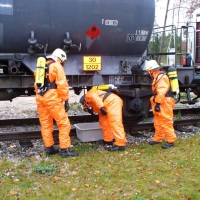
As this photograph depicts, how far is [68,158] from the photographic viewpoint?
6.17 meters

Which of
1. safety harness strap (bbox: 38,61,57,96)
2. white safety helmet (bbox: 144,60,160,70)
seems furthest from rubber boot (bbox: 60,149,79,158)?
white safety helmet (bbox: 144,60,160,70)

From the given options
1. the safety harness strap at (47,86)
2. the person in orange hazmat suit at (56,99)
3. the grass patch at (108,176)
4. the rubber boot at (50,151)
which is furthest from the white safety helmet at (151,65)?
the rubber boot at (50,151)

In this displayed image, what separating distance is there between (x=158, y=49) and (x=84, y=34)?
256cm

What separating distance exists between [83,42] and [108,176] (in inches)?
113

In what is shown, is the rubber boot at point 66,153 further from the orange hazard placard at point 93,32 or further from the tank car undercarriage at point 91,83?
the orange hazard placard at point 93,32

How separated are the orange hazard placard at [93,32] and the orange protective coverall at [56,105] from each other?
1161 mm

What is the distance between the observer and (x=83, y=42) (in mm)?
6934

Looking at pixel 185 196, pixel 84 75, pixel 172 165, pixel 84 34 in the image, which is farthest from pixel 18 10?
pixel 185 196

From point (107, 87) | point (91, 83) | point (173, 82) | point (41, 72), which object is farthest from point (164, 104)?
point (41, 72)

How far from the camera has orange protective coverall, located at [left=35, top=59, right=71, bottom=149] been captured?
598cm

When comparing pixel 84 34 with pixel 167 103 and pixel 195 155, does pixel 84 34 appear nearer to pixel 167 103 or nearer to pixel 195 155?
pixel 167 103

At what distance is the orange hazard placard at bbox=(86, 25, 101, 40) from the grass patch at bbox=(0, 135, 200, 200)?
88.3 inches

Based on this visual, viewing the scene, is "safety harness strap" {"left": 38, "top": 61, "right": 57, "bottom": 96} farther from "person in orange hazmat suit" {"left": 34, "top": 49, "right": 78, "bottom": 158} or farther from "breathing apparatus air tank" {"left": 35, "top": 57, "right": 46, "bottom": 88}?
"breathing apparatus air tank" {"left": 35, "top": 57, "right": 46, "bottom": 88}

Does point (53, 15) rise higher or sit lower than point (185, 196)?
higher
